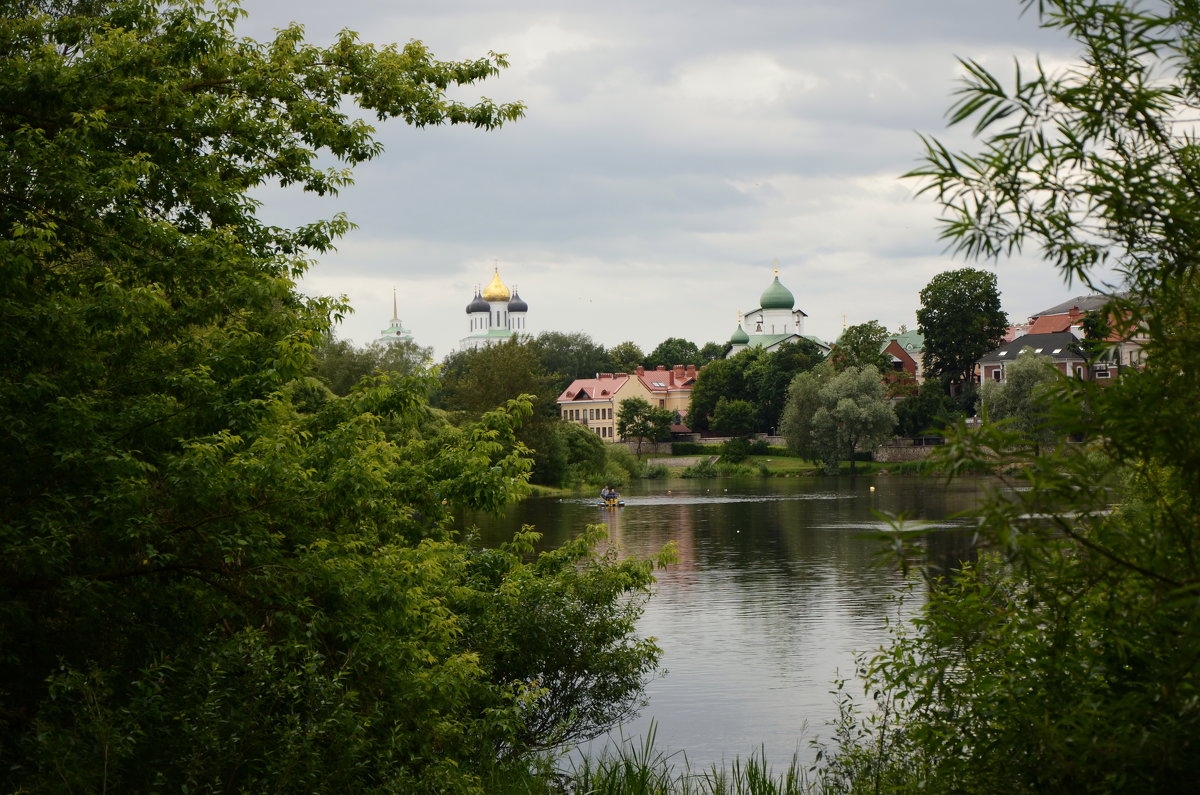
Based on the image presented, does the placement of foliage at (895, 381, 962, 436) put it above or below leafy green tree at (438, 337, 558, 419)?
below

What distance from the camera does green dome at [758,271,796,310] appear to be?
14350cm

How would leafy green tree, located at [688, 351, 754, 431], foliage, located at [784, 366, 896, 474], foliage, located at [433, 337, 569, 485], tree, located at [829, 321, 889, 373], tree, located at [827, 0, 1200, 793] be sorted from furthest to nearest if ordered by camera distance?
1. leafy green tree, located at [688, 351, 754, 431]
2. tree, located at [829, 321, 889, 373]
3. foliage, located at [784, 366, 896, 474]
4. foliage, located at [433, 337, 569, 485]
5. tree, located at [827, 0, 1200, 793]

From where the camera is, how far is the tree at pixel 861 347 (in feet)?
268

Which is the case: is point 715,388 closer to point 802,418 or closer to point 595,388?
point 595,388

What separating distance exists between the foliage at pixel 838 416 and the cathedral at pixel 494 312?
107 m

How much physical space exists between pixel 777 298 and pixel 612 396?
3657 cm

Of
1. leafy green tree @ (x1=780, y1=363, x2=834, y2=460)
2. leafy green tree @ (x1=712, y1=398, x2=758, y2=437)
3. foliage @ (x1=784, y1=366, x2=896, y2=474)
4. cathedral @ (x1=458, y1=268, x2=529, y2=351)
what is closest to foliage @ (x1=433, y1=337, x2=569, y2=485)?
leafy green tree @ (x1=780, y1=363, x2=834, y2=460)

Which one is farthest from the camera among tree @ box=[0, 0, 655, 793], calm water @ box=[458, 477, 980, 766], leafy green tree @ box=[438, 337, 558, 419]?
leafy green tree @ box=[438, 337, 558, 419]

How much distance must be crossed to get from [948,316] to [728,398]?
24.8 metres

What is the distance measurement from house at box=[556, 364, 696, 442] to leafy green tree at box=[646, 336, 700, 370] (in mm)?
20653

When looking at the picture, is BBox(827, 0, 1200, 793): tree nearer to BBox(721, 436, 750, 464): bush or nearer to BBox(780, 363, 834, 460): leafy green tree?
BBox(780, 363, 834, 460): leafy green tree

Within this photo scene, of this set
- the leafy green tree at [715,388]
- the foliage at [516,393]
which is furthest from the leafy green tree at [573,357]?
the foliage at [516,393]

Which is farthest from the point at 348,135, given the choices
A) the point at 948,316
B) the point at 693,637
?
the point at 948,316

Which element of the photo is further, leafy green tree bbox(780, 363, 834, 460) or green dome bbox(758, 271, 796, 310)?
green dome bbox(758, 271, 796, 310)
